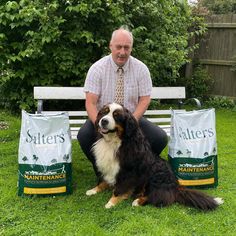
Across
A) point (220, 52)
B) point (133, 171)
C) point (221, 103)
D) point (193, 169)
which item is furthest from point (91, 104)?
point (220, 52)

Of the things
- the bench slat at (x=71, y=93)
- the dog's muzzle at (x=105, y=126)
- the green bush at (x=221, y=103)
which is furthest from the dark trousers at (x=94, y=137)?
the green bush at (x=221, y=103)

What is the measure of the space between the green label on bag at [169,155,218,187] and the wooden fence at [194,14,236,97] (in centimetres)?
490

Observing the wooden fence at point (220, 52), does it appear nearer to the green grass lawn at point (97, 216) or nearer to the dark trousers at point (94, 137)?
the green grass lawn at point (97, 216)

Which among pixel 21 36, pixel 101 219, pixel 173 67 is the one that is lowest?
pixel 101 219

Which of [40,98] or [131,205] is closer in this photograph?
[131,205]

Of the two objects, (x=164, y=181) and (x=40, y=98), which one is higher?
(x=40, y=98)

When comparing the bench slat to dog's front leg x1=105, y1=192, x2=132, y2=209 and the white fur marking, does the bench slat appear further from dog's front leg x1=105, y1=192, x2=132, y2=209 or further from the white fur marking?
dog's front leg x1=105, y1=192, x2=132, y2=209

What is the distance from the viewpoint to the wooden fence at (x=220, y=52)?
8.09 metres

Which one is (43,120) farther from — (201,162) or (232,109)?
(232,109)

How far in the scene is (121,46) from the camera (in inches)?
135

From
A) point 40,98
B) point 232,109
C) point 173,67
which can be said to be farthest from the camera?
point 232,109

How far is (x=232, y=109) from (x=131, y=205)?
522cm

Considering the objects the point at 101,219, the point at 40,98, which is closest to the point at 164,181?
the point at 101,219

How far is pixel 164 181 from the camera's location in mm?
3246
